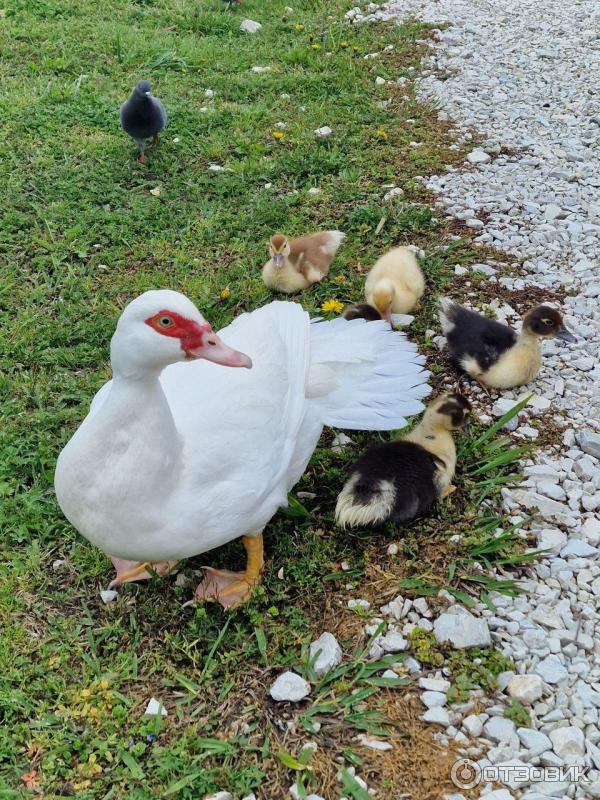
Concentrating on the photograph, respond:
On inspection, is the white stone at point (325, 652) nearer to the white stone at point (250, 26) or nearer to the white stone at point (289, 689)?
the white stone at point (289, 689)

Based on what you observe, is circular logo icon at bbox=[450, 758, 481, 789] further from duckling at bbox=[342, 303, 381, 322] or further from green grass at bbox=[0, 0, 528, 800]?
duckling at bbox=[342, 303, 381, 322]

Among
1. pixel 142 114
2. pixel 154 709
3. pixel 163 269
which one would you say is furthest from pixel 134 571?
pixel 142 114

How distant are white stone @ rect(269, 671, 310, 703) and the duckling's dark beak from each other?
7.54ft

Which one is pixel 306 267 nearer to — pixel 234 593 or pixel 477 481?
pixel 477 481

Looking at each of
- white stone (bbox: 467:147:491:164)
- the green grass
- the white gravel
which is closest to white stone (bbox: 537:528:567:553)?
the white gravel

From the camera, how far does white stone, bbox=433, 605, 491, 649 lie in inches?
108

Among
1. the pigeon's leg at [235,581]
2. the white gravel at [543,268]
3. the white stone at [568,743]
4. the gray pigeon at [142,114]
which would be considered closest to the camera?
the white stone at [568,743]

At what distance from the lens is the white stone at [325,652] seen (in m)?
2.73

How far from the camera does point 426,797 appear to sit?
2348mm

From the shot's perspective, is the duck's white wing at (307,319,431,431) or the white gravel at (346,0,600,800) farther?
the duck's white wing at (307,319,431,431)

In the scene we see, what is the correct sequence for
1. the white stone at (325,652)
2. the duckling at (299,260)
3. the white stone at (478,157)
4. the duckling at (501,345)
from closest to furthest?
the white stone at (325,652)
the duckling at (501,345)
the duckling at (299,260)
the white stone at (478,157)

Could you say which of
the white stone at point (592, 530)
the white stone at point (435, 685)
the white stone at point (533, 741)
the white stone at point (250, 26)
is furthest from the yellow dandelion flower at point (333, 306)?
the white stone at point (250, 26)

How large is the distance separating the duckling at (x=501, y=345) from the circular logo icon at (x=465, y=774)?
6.64 ft

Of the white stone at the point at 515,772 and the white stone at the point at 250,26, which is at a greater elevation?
the white stone at the point at 250,26
